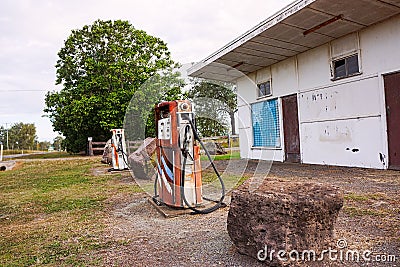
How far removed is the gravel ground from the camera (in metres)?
2.40

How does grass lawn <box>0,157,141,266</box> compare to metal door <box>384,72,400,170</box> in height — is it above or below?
below

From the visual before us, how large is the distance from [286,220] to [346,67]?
6158 millimetres

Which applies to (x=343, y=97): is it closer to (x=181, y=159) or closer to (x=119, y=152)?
(x=181, y=159)

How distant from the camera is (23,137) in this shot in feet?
172

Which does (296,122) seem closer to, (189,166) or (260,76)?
(260,76)

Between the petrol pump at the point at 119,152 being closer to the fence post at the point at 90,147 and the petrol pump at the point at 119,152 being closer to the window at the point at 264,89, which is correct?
the window at the point at 264,89

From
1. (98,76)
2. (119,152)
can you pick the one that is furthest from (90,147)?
(119,152)

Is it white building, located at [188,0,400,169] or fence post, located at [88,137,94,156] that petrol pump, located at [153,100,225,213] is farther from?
fence post, located at [88,137,94,156]

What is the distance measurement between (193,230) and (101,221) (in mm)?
1236

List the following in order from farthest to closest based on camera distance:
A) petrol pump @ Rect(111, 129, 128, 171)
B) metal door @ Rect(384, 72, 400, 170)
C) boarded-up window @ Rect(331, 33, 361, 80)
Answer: petrol pump @ Rect(111, 129, 128, 171)
boarded-up window @ Rect(331, 33, 361, 80)
metal door @ Rect(384, 72, 400, 170)

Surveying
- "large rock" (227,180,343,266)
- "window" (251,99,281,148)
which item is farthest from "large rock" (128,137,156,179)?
"large rock" (227,180,343,266)

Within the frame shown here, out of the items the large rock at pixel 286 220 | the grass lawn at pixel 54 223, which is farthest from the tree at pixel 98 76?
the large rock at pixel 286 220

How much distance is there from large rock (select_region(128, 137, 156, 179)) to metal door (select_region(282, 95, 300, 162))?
13.1ft

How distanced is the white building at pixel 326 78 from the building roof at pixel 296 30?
0.02 meters
